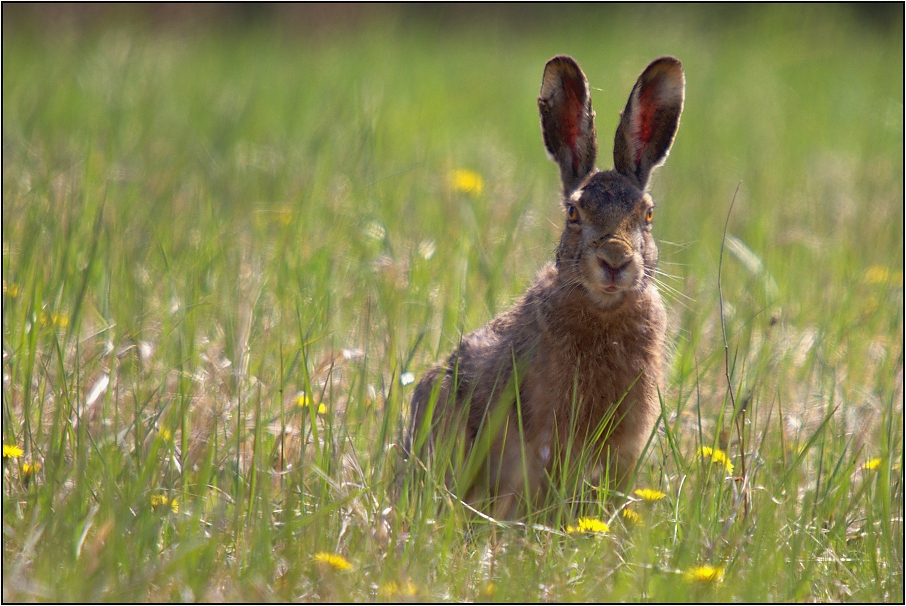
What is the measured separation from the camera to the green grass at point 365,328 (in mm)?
2525

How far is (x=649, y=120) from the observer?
361 cm

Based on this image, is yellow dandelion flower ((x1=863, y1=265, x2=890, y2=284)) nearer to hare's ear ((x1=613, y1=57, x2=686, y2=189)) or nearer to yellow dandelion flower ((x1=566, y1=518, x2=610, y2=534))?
hare's ear ((x1=613, y1=57, x2=686, y2=189))

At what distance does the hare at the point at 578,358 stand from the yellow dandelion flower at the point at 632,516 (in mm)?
167

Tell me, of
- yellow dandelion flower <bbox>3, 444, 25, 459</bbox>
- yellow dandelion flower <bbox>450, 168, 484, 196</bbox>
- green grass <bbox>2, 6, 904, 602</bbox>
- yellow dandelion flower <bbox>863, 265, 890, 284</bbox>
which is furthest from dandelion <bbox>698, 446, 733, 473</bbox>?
yellow dandelion flower <bbox>450, 168, 484, 196</bbox>

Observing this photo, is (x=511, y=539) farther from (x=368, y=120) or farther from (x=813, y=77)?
(x=813, y=77)

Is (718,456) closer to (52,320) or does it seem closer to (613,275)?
(613,275)

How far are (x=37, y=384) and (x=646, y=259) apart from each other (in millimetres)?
2236

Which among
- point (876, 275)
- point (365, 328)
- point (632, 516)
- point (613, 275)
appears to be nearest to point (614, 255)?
point (613, 275)

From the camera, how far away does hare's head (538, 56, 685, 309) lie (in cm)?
320

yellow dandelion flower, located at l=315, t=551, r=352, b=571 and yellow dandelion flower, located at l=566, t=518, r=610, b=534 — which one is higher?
yellow dandelion flower, located at l=566, t=518, r=610, b=534

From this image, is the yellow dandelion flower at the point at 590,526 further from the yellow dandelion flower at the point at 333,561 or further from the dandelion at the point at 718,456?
the yellow dandelion flower at the point at 333,561

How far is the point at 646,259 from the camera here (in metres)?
3.34

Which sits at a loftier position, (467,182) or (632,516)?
(467,182)

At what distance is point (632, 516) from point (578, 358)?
594 mm
